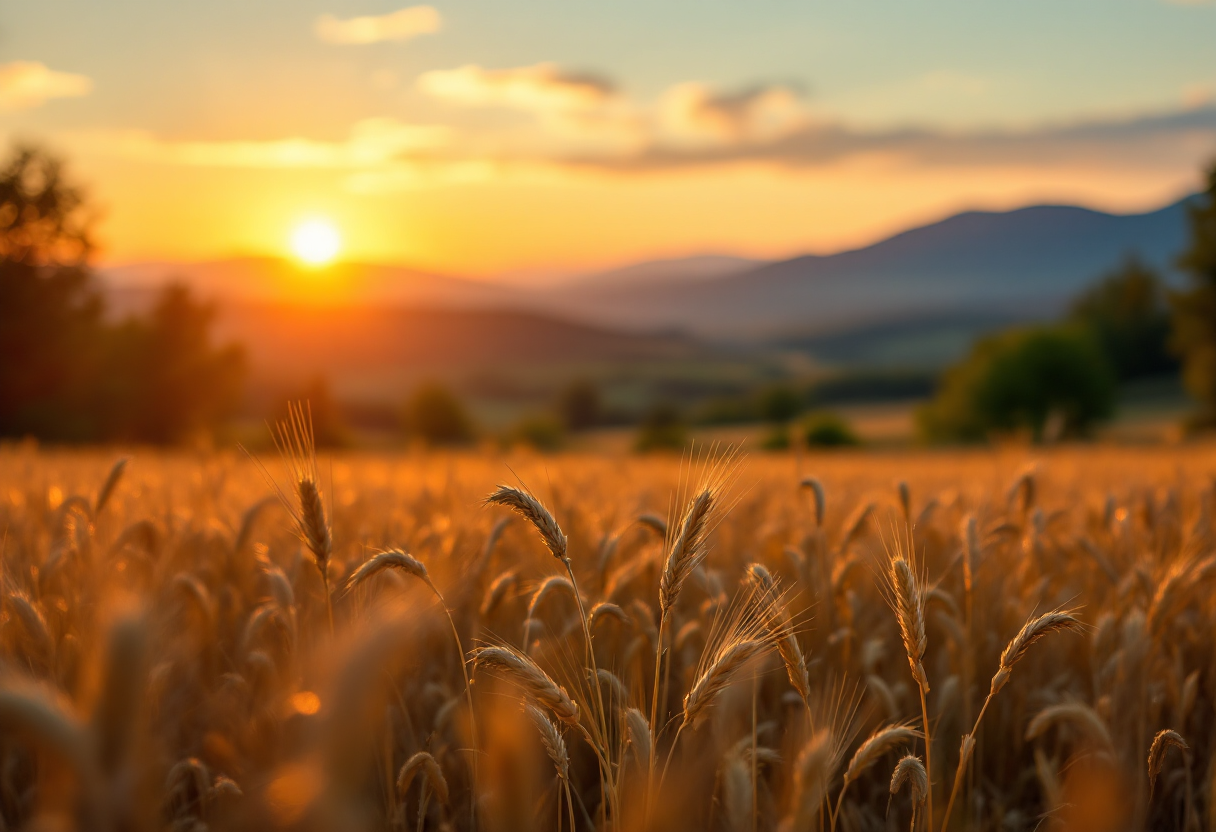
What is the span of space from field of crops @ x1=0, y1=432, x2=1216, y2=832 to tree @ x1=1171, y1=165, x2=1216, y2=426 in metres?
44.9

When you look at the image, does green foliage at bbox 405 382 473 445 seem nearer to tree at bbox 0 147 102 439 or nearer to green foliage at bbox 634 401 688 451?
green foliage at bbox 634 401 688 451

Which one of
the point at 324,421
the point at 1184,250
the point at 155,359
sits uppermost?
the point at 1184,250

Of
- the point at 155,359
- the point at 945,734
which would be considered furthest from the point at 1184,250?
the point at 155,359

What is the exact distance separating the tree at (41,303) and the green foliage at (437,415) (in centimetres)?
3202

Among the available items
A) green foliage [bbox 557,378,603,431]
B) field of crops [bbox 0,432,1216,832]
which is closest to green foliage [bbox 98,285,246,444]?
field of crops [bbox 0,432,1216,832]

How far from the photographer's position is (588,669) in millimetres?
1749

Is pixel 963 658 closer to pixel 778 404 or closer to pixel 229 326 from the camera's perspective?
pixel 778 404

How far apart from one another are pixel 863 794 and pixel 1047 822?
0.52m

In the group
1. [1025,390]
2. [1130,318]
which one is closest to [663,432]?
[1025,390]

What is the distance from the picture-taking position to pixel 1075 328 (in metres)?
61.7

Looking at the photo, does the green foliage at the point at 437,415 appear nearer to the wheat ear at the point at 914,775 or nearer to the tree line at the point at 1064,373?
the tree line at the point at 1064,373

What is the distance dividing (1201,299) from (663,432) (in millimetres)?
29053

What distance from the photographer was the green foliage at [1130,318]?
79.6 meters

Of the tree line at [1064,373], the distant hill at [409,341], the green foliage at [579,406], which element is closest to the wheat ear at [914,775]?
the tree line at [1064,373]
